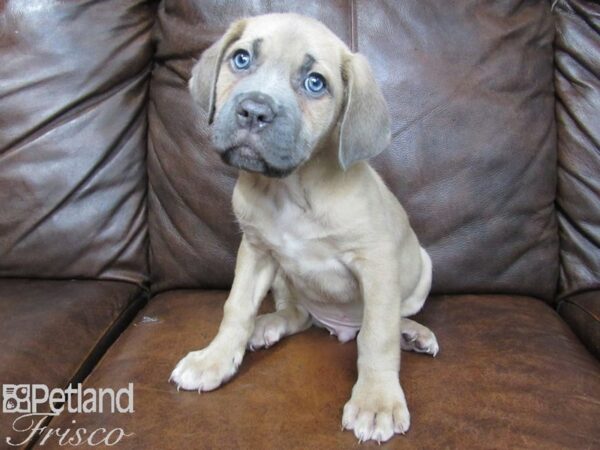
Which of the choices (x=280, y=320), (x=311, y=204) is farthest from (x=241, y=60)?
(x=280, y=320)

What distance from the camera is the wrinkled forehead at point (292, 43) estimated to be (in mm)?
1547

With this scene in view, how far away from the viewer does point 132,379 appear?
5.38 feet

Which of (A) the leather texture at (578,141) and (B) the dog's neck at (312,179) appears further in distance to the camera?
(A) the leather texture at (578,141)

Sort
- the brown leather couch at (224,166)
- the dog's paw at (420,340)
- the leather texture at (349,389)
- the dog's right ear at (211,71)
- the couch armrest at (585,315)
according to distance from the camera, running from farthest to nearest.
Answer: the brown leather couch at (224,166) < the couch armrest at (585,315) < the dog's paw at (420,340) < the dog's right ear at (211,71) < the leather texture at (349,389)

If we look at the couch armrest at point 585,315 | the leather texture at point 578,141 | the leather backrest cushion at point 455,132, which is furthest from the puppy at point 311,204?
the leather texture at point 578,141

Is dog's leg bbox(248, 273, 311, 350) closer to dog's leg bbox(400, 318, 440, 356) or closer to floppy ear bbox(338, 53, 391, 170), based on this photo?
dog's leg bbox(400, 318, 440, 356)

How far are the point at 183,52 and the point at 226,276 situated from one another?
2.82 ft

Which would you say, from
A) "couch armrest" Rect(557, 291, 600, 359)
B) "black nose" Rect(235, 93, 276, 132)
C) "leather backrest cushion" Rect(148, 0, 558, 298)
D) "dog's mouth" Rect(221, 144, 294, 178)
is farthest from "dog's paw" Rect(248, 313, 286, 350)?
"couch armrest" Rect(557, 291, 600, 359)

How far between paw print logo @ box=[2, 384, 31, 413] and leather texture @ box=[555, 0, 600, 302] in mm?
1791

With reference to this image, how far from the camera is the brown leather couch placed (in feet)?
7.14

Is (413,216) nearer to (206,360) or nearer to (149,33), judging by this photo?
(206,360)

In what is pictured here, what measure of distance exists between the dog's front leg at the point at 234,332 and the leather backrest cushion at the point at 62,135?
2.26 ft

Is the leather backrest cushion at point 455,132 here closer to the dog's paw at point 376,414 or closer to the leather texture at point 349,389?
the leather texture at point 349,389

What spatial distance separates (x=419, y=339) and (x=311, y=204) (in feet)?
1.70
